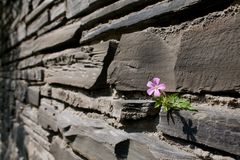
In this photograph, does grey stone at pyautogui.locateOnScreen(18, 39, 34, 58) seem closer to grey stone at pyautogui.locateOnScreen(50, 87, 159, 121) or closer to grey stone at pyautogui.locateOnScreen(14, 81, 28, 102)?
grey stone at pyautogui.locateOnScreen(14, 81, 28, 102)

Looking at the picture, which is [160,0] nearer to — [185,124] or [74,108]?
[185,124]

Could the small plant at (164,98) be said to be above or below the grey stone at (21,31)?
below

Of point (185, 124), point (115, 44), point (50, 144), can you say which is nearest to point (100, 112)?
point (115, 44)

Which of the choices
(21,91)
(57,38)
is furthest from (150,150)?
(21,91)

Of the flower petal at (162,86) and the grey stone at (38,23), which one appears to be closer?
the flower petal at (162,86)

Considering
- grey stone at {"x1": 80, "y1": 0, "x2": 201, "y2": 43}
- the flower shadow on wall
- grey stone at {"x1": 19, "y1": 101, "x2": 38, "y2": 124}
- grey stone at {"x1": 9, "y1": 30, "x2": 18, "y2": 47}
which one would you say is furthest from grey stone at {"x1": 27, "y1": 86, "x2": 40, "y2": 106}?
the flower shadow on wall

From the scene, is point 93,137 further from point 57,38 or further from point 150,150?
point 57,38

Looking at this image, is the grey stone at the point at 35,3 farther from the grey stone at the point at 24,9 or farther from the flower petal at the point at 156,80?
the flower petal at the point at 156,80

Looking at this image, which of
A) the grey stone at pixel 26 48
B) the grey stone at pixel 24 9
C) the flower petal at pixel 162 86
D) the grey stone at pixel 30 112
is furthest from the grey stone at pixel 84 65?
the grey stone at pixel 24 9
